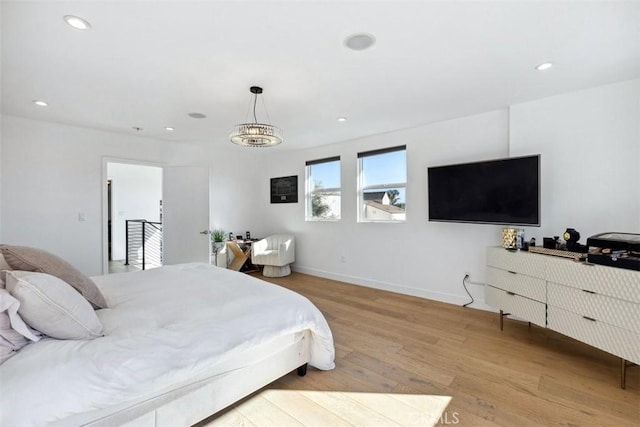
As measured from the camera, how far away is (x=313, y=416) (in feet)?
5.56

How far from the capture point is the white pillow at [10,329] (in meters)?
1.18

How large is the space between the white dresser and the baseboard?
61cm

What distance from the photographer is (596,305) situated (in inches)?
82.4

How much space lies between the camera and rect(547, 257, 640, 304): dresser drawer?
190 cm

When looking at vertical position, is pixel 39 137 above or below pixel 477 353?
above

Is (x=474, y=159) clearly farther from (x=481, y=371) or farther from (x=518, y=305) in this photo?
(x=481, y=371)

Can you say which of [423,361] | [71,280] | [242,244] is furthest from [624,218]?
[242,244]

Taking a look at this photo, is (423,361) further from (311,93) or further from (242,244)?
(242,244)

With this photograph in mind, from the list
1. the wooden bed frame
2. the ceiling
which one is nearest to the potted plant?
the ceiling

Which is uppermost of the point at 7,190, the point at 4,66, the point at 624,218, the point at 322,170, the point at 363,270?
the point at 4,66

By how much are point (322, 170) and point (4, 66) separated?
402 centimetres

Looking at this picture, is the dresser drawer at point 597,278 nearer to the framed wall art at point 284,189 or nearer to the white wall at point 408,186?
the white wall at point 408,186

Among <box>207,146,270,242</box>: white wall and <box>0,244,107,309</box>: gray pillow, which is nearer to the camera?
<box>0,244,107,309</box>: gray pillow

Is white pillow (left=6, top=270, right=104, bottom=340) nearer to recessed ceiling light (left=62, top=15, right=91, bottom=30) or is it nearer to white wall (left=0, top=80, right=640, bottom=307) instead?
recessed ceiling light (left=62, top=15, right=91, bottom=30)
